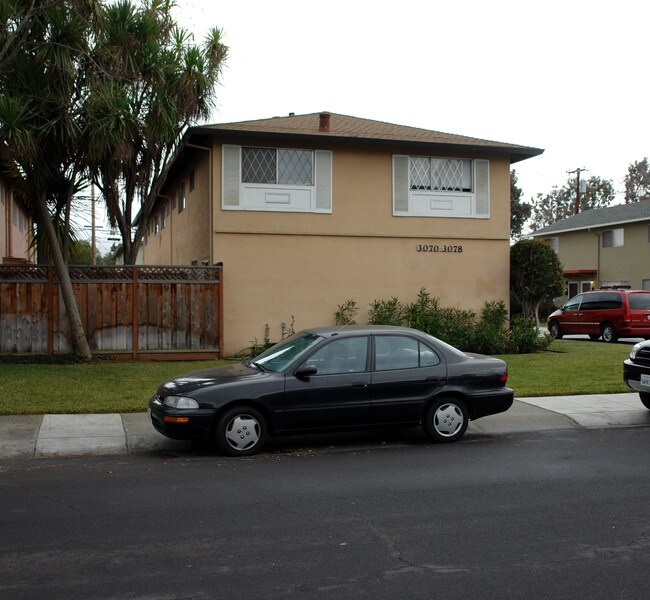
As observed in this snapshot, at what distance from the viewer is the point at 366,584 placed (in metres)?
4.49

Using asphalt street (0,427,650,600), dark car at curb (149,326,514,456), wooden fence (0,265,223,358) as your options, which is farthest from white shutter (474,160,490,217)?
asphalt street (0,427,650,600)

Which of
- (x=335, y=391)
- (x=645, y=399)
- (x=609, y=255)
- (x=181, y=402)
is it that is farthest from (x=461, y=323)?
(x=609, y=255)

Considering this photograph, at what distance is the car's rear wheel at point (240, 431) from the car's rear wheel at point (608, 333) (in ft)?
58.6

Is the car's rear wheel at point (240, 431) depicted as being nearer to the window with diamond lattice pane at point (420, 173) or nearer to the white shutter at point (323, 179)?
the white shutter at point (323, 179)

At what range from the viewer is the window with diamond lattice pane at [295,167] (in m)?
17.7

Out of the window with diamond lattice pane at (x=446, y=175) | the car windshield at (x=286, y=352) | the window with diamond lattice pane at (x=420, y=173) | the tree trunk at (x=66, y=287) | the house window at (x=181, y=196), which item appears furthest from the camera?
the house window at (x=181, y=196)

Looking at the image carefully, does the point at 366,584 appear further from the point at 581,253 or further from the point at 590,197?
the point at 590,197

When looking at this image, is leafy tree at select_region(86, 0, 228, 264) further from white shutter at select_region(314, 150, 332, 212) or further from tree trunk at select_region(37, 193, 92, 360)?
white shutter at select_region(314, 150, 332, 212)

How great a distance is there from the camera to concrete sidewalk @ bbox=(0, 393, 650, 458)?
827 cm

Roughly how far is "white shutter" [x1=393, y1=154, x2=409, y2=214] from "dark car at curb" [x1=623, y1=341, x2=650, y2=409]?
29.1 ft

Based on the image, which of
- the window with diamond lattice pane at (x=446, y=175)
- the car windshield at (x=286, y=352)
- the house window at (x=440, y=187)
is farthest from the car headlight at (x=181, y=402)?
the window with diamond lattice pane at (x=446, y=175)

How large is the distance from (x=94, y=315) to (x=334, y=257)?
5886 millimetres

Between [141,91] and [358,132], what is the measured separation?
5.78m

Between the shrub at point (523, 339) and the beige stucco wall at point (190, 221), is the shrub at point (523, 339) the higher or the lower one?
the lower one
